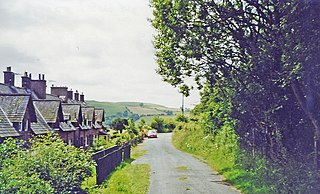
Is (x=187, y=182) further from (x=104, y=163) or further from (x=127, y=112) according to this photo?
(x=127, y=112)

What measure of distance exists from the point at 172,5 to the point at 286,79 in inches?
222

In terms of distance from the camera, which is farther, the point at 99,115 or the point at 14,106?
the point at 99,115

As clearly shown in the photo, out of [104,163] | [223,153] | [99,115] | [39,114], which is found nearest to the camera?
[104,163]

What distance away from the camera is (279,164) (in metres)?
12.6

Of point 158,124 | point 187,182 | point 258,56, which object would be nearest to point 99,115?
point 158,124

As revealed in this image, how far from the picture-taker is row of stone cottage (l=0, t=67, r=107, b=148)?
25.0m

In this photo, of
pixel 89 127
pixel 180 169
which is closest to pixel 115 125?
pixel 89 127

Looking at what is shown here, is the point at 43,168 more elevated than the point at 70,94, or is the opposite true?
the point at 70,94

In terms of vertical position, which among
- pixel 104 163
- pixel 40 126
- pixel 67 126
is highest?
pixel 40 126

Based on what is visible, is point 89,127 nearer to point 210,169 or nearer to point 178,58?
point 210,169

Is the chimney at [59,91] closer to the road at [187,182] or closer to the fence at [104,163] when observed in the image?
the fence at [104,163]

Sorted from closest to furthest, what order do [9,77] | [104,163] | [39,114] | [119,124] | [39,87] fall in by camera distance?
[104,163], [39,114], [9,77], [39,87], [119,124]

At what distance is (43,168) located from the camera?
8430 mm

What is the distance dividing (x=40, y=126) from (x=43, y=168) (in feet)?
76.3
